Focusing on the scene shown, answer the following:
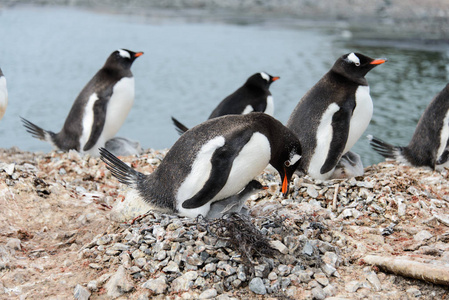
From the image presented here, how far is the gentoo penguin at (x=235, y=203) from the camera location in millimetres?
3283

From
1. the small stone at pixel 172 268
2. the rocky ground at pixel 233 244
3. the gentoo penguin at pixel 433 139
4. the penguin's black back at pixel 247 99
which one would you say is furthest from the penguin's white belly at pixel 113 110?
the small stone at pixel 172 268

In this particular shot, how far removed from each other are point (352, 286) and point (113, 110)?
3.74 m

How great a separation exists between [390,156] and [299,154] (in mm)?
2220

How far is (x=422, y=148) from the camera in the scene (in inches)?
198

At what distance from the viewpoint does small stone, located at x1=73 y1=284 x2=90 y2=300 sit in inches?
106

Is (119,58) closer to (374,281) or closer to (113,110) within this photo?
(113,110)

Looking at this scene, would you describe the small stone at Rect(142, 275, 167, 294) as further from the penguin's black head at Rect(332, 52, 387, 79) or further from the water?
the water

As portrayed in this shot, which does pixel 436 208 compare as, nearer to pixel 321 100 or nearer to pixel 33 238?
pixel 321 100

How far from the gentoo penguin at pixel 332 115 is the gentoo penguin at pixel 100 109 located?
7.10ft

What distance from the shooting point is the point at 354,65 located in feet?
14.7

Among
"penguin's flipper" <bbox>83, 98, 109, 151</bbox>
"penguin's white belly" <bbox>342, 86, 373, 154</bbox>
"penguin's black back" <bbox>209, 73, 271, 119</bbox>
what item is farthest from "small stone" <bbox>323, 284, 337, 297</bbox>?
"penguin's flipper" <bbox>83, 98, 109, 151</bbox>

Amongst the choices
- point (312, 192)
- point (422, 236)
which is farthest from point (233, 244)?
point (312, 192)

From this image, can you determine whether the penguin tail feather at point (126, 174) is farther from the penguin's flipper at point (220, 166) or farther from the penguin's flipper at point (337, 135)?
the penguin's flipper at point (337, 135)

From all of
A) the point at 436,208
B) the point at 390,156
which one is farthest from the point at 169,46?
the point at 436,208
